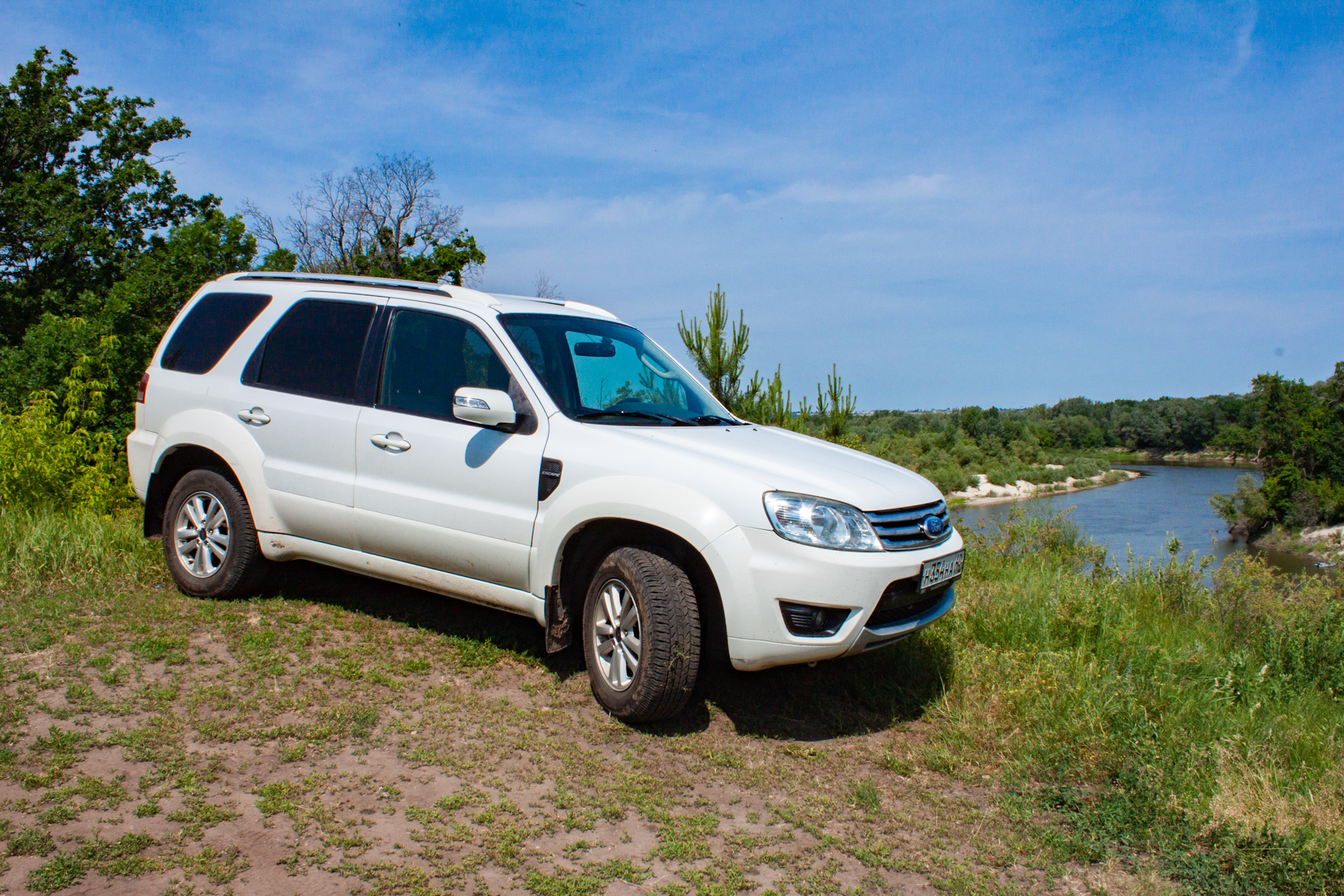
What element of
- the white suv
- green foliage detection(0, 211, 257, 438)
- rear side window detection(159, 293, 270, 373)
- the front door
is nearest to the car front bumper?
the white suv

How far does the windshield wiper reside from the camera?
445 cm

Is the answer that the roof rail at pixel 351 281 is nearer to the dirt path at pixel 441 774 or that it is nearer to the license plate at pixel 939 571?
the dirt path at pixel 441 774

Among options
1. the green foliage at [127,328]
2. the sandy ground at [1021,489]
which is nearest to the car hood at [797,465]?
the green foliage at [127,328]

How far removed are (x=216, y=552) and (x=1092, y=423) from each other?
150 feet

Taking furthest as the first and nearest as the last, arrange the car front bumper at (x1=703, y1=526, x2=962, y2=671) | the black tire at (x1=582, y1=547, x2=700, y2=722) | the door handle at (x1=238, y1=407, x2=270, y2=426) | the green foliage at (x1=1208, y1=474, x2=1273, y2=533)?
1. the green foliage at (x1=1208, y1=474, x2=1273, y2=533)
2. the door handle at (x1=238, y1=407, x2=270, y2=426)
3. the black tire at (x1=582, y1=547, x2=700, y2=722)
4. the car front bumper at (x1=703, y1=526, x2=962, y2=671)

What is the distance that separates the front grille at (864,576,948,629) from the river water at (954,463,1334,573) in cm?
411

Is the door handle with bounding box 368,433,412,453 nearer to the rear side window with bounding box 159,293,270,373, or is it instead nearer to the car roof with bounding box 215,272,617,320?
the car roof with bounding box 215,272,617,320

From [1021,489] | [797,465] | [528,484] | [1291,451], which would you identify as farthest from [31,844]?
[1291,451]

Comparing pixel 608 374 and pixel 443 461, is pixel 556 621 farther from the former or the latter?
pixel 608 374

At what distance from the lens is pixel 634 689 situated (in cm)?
403

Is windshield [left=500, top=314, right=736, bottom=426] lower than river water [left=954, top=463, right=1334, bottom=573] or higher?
higher

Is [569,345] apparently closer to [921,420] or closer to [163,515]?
[163,515]

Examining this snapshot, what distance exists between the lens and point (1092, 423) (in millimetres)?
44344

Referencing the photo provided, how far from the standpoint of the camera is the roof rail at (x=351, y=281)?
5090 millimetres
